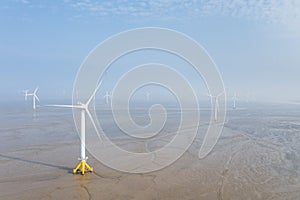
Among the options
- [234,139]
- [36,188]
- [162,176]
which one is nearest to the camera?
[36,188]

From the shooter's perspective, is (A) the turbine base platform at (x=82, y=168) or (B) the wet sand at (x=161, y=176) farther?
(A) the turbine base platform at (x=82, y=168)

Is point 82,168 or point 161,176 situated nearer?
point 82,168

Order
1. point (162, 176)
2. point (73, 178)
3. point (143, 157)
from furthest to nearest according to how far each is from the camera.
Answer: point (143, 157) < point (162, 176) < point (73, 178)

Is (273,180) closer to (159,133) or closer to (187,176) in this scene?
(187,176)

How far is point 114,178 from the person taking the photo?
1653 cm

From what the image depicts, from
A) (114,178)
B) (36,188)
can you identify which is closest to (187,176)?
(114,178)

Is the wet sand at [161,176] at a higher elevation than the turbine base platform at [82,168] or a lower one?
lower

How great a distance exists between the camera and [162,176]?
17312 millimetres

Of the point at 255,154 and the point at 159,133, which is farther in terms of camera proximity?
the point at 159,133

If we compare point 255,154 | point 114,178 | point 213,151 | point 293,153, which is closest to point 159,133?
point 213,151

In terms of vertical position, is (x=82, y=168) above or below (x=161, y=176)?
above

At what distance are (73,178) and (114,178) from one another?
2.52m

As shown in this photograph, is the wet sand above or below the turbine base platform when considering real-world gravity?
below

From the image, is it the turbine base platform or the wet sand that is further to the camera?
the turbine base platform
